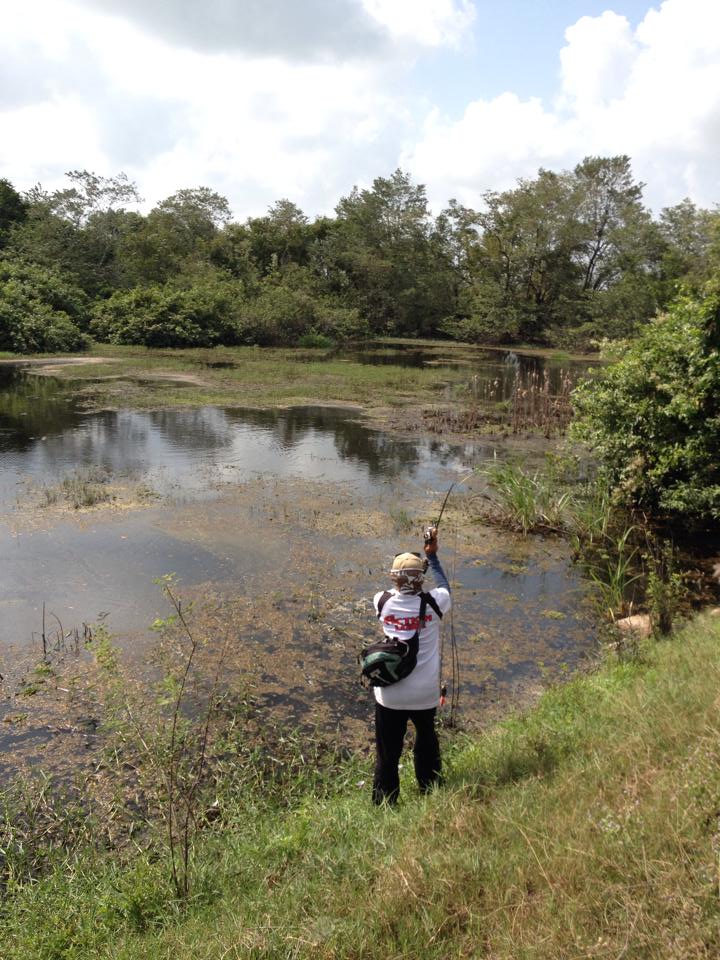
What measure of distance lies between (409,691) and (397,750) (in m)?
0.40

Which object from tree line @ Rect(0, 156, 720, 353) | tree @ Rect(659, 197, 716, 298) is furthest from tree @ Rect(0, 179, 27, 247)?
tree @ Rect(659, 197, 716, 298)

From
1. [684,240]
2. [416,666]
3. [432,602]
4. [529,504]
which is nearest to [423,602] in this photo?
[432,602]

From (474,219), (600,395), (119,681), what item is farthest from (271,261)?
(119,681)

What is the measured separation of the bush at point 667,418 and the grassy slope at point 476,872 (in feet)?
18.7

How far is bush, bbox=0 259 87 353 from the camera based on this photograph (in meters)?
31.1

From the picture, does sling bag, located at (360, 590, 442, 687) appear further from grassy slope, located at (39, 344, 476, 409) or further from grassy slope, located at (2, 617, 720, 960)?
grassy slope, located at (39, 344, 476, 409)

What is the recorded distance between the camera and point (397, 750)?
163 inches

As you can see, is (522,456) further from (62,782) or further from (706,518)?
(62,782)

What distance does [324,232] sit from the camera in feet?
194

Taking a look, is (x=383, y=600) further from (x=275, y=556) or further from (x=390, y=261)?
(x=390, y=261)

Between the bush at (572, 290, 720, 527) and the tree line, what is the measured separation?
91.5 feet

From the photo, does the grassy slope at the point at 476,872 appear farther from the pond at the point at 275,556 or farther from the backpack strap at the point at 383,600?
the pond at the point at 275,556

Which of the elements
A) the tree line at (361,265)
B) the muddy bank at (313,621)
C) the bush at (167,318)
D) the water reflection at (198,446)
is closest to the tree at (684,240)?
the tree line at (361,265)

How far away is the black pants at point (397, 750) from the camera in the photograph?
13.5 feet
